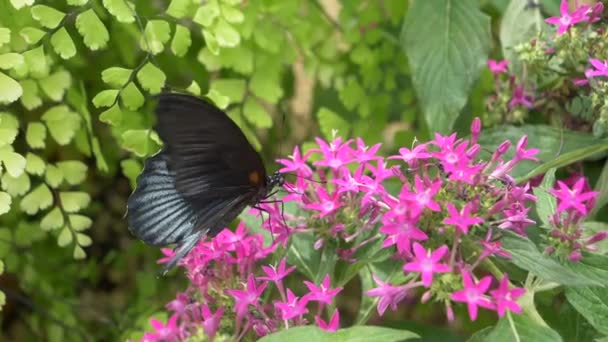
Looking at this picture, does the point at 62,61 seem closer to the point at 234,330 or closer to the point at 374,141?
the point at 374,141

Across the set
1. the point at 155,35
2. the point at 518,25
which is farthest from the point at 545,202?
the point at 155,35

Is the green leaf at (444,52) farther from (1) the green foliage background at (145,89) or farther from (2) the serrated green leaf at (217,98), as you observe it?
(2) the serrated green leaf at (217,98)

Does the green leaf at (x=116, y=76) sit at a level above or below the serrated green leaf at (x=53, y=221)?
above

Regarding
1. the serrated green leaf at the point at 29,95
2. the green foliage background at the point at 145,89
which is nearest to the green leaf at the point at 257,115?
the green foliage background at the point at 145,89

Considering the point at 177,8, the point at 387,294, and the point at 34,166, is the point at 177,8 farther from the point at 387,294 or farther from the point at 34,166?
the point at 387,294

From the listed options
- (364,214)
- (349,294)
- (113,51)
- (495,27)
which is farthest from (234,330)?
(349,294)

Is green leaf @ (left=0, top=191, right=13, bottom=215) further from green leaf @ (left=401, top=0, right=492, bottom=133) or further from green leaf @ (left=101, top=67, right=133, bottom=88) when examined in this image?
green leaf @ (left=401, top=0, right=492, bottom=133)
